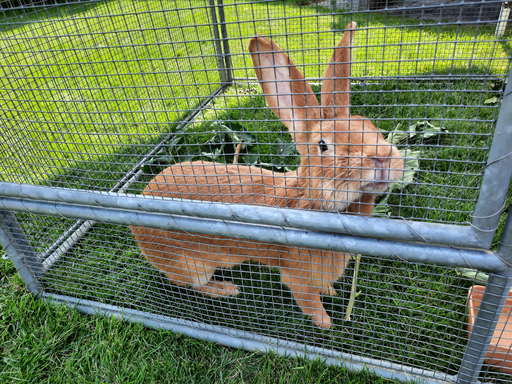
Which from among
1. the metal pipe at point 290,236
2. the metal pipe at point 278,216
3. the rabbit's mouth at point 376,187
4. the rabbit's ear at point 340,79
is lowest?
the metal pipe at point 290,236

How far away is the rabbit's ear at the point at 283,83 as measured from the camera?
1390 millimetres

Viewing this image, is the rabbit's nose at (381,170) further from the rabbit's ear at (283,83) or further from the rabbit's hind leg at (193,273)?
the rabbit's hind leg at (193,273)

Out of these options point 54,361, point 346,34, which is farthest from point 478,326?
point 54,361

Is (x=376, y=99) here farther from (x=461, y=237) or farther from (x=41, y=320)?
(x=41, y=320)

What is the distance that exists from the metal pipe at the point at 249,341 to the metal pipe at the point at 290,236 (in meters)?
0.73

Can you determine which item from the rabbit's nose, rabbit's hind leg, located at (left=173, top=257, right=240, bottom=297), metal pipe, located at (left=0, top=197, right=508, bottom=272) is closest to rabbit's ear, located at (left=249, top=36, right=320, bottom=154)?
the rabbit's nose

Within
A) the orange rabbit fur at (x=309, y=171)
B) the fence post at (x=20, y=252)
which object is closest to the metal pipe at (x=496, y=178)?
the orange rabbit fur at (x=309, y=171)

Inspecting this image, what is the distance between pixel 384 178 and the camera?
1.42 meters

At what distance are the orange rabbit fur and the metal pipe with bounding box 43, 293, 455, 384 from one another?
21 cm

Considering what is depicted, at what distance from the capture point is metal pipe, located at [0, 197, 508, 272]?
4.29 feet

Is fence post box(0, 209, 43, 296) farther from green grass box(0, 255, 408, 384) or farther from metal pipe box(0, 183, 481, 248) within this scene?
metal pipe box(0, 183, 481, 248)

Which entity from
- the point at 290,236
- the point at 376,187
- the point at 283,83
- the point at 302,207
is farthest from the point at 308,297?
the point at 283,83

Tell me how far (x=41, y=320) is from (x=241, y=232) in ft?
5.29

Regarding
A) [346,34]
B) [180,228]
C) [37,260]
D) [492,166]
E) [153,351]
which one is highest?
[346,34]
